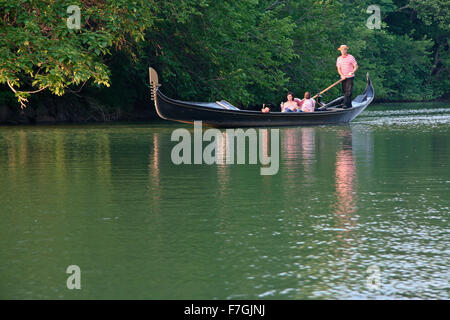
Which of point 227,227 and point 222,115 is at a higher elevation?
point 222,115

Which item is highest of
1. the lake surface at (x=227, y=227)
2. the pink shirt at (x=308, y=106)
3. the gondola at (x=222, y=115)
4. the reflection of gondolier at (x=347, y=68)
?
the reflection of gondolier at (x=347, y=68)

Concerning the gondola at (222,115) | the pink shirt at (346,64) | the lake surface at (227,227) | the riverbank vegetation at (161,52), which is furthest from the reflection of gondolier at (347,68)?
the lake surface at (227,227)

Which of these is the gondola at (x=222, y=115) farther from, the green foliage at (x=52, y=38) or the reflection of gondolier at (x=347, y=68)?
the green foliage at (x=52, y=38)

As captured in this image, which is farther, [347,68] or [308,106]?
[347,68]

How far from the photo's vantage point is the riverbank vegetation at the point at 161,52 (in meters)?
23.2

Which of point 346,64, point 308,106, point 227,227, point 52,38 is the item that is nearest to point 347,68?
point 346,64

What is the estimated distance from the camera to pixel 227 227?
8.60 m

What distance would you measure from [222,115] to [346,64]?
498 centimetres

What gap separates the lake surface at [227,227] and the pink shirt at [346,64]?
1229 cm

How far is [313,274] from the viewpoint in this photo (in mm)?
6633

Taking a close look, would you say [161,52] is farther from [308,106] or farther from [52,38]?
[52,38]

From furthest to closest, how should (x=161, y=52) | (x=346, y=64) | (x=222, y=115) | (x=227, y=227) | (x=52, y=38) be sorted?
(x=161, y=52) < (x=346, y=64) < (x=222, y=115) < (x=52, y=38) < (x=227, y=227)

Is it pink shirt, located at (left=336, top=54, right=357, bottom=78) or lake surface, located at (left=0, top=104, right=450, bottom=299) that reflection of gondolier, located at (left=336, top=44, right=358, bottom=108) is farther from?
lake surface, located at (left=0, top=104, right=450, bottom=299)
